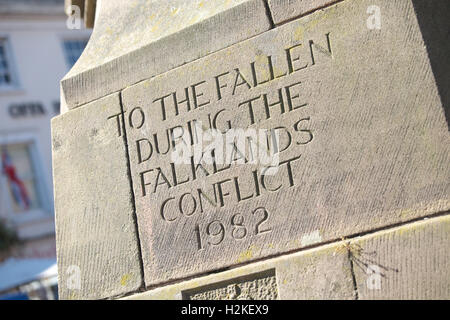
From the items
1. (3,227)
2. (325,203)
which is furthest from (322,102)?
(3,227)

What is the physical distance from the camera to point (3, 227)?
55.2 ft

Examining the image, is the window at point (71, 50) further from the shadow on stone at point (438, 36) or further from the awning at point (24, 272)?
the shadow on stone at point (438, 36)

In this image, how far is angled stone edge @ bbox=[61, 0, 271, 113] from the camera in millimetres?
3619

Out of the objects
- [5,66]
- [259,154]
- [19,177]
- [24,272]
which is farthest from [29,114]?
[259,154]

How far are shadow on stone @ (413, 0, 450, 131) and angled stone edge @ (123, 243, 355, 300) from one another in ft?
2.52

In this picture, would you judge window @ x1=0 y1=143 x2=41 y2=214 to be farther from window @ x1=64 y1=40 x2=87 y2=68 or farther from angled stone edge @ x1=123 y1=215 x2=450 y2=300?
angled stone edge @ x1=123 y1=215 x2=450 y2=300

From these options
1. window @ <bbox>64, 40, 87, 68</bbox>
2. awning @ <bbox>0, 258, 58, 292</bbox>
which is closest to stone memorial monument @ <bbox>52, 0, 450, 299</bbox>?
awning @ <bbox>0, 258, 58, 292</bbox>

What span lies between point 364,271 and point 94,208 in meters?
1.48

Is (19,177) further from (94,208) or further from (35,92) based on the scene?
(94,208)

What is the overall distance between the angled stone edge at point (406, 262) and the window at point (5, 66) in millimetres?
16182

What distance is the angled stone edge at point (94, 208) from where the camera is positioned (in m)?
3.78

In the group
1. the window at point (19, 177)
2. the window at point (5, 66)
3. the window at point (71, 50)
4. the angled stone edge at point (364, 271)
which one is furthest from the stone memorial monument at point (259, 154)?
the window at point (71, 50)
